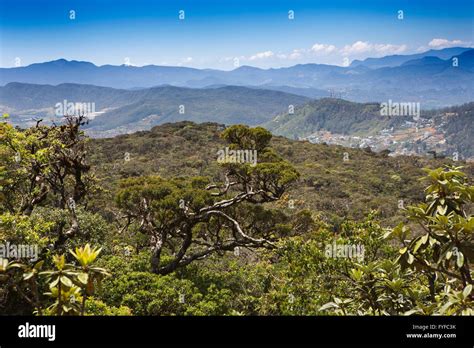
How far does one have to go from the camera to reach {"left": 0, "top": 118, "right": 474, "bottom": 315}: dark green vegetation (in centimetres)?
441

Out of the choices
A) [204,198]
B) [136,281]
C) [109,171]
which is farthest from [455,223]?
[109,171]

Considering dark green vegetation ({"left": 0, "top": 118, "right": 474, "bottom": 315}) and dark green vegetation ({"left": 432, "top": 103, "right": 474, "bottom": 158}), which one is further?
dark green vegetation ({"left": 432, "top": 103, "right": 474, "bottom": 158})

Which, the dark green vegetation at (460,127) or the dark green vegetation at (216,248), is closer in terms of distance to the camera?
the dark green vegetation at (216,248)

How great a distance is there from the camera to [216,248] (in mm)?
12641

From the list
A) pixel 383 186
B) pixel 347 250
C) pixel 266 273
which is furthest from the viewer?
pixel 383 186

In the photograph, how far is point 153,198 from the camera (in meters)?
12.6

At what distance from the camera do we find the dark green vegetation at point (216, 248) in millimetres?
4414

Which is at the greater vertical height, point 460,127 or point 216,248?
point 460,127

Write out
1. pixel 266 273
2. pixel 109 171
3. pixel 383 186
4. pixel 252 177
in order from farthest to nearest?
pixel 383 186, pixel 109 171, pixel 252 177, pixel 266 273

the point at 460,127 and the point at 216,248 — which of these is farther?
the point at 460,127

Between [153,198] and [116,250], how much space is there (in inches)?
73.2
